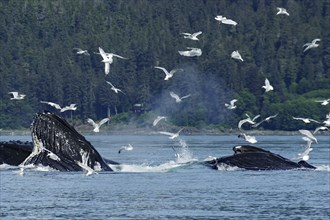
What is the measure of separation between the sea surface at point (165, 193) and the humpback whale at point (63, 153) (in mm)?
498

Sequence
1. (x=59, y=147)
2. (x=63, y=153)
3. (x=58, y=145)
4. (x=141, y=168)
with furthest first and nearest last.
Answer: (x=141, y=168), (x=63, y=153), (x=59, y=147), (x=58, y=145)

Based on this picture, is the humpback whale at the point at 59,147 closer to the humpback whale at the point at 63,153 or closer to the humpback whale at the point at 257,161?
the humpback whale at the point at 63,153

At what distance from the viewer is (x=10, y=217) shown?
4206 cm

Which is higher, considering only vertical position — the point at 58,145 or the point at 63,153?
the point at 58,145

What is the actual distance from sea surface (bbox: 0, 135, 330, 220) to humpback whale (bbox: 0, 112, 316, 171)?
50cm

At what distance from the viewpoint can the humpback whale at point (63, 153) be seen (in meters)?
50.4

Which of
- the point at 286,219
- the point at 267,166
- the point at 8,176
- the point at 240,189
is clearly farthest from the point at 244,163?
the point at 286,219

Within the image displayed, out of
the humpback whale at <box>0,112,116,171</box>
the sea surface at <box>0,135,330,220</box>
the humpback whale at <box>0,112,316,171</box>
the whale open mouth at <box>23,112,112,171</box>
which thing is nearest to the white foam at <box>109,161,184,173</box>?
the sea surface at <box>0,135,330,220</box>

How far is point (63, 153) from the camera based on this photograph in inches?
2042

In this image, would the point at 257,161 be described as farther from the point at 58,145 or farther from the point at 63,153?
the point at 58,145

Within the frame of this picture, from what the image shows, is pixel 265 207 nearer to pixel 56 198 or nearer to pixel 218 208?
pixel 218 208

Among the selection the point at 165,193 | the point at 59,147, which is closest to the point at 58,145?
the point at 59,147

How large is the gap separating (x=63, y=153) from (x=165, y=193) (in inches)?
180

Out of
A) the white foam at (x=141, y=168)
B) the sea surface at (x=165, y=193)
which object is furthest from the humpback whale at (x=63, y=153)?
the white foam at (x=141, y=168)
